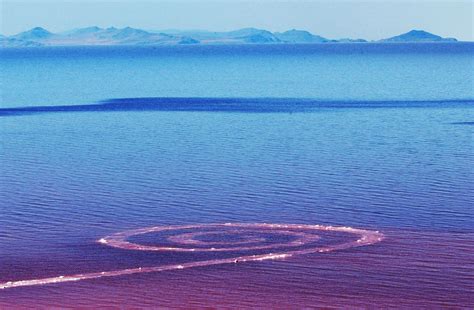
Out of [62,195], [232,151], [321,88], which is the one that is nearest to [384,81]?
[321,88]

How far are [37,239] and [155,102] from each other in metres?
55.9

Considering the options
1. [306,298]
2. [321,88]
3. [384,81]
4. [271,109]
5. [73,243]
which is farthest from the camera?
[384,81]

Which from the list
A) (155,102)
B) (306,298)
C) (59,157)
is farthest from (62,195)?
(155,102)

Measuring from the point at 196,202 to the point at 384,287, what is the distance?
470 inches

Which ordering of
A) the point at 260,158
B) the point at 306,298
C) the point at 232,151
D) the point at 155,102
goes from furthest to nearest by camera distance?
the point at 155,102 < the point at 232,151 < the point at 260,158 < the point at 306,298

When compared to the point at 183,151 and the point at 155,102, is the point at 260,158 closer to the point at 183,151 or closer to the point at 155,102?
the point at 183,151

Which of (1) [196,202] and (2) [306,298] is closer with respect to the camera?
(2) [306,298]

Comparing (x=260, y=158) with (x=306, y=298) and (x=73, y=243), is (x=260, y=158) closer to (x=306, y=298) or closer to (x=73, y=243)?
(x=73, y=243)

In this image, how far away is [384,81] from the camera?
116500 millimetres

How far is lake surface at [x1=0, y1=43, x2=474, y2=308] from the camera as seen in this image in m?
23.2

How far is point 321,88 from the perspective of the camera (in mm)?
104250

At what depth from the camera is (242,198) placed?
3475 cm

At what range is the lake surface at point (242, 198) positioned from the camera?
23.2 m

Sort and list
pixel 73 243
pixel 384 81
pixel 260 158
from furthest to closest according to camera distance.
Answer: pixel 384 81, pixel 260 158, pixel 73 243
